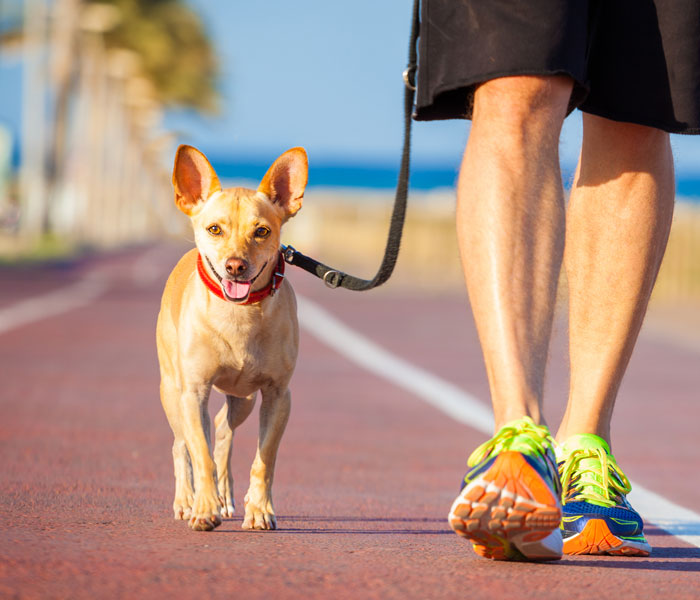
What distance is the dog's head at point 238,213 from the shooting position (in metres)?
4.02

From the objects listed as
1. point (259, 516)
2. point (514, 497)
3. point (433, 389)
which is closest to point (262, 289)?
point (259, 516)

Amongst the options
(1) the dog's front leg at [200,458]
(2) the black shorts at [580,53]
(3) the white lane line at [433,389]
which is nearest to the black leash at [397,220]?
(2) the black shorts at [580,53]

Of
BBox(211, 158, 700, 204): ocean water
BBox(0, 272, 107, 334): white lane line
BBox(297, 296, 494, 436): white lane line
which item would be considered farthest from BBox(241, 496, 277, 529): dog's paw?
BBox(211, 158, 700, 204): ocean water

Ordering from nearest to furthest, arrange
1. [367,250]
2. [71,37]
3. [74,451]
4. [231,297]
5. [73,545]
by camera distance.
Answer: [73,545] → [231,297] → [74,451] → [367,250] → [71,37]

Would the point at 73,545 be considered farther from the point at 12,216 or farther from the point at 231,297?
the point at 12,216

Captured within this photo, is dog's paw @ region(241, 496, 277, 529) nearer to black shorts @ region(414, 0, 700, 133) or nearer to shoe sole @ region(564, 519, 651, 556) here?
shoe sole @ region(564, 519, 651, 556)

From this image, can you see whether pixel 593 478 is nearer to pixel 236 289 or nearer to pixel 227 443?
pixel 236 289

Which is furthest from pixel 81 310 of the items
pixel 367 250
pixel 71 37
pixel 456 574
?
pixel 71 37

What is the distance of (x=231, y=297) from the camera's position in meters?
4.02

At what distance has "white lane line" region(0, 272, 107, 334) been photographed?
50.5 ft

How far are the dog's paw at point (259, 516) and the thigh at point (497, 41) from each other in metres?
1.21

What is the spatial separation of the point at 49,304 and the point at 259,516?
15324 millimetres

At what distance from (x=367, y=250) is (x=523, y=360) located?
169 feet

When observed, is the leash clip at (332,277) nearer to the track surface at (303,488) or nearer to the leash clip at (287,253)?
the leash clip at (287,253)
